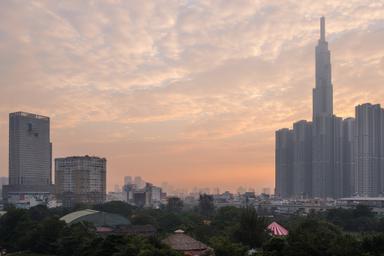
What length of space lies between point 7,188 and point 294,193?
230ft

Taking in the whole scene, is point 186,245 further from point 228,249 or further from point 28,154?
point 28,154

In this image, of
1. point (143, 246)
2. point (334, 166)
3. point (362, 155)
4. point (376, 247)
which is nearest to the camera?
point (376, 247)

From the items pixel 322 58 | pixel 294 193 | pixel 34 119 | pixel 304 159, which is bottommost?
pixel 294 193

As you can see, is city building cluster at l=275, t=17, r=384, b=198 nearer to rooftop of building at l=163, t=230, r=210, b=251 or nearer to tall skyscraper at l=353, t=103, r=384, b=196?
tall skyscraper at l=353, t=103, r=384, b=196

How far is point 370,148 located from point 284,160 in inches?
1126

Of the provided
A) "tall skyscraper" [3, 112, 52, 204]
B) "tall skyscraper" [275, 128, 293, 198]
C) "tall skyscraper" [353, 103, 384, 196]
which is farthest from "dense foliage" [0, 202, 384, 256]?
"tall skyscraper" [275, 128, 293, 198]

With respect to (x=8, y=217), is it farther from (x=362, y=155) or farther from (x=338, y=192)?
(x=338, y=192)

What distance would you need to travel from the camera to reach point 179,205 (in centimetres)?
8856

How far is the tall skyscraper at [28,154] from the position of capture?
124m

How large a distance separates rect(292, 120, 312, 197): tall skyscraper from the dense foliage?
2636 inches

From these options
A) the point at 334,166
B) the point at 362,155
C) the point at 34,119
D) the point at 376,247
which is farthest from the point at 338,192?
the point at 376,247

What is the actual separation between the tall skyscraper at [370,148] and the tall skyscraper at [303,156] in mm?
13747

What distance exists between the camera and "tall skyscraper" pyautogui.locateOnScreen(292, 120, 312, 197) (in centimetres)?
12382

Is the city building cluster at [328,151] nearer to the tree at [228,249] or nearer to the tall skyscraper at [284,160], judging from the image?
the tall skyscraper at [284,160]
